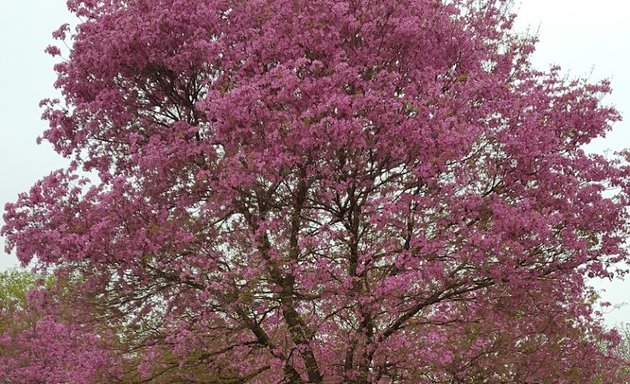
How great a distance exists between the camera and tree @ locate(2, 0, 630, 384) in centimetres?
1430

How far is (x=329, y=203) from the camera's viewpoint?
1535 centimetres

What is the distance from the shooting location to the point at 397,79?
15.7m

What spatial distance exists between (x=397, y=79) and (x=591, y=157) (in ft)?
15.5

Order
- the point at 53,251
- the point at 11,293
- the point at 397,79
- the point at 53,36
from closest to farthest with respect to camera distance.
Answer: the point at 53,251, the point at 397,79, the point at 53,36, the point at 11,293

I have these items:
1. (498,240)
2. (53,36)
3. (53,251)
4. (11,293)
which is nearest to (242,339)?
(53,251)

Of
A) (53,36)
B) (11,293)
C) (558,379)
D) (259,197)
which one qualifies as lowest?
(558,379)

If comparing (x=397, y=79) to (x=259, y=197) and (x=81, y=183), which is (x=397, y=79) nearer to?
(x=259, y=197)

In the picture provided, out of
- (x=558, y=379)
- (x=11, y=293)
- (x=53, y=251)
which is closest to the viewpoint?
(x=53, y=251)

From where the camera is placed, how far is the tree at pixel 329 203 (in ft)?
46.9

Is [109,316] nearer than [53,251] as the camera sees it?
No

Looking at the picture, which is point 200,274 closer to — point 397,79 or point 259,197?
point 259,197

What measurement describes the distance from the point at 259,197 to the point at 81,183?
415cm

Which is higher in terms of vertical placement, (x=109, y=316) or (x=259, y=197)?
(x=259, y=197)

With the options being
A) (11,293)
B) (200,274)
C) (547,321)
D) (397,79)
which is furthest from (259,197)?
(11,293)
